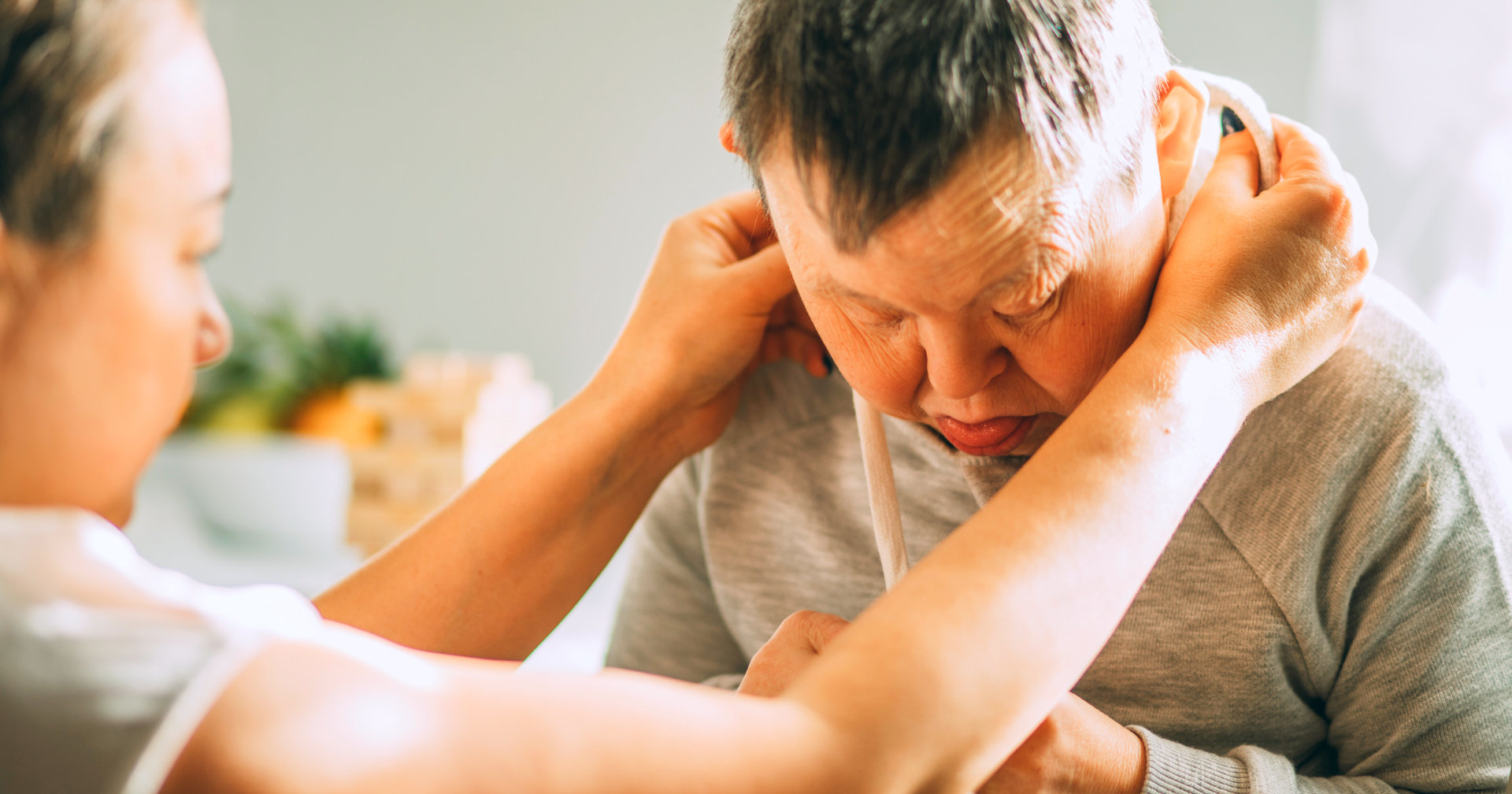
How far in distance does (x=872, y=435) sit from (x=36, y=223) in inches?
20.4

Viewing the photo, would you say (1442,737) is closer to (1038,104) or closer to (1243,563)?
(1243,563)

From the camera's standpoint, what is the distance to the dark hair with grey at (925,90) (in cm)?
54

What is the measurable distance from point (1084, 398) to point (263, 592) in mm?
449

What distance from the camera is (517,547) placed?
83 centimetres

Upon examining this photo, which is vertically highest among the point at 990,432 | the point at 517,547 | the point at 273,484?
the point at 990,432

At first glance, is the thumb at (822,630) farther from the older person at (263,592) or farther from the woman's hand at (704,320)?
the woman's hand at (704,320)

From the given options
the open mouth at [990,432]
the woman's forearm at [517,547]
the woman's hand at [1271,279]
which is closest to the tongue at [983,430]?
the open mouth at [990,432]

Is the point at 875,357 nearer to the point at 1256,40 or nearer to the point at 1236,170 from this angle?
the point at 1236,170

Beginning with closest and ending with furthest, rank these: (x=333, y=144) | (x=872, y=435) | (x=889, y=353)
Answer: (x=889, y=353), (x=872, y=435), (x=333, y=144)

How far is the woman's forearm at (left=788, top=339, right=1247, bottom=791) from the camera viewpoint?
1.43 ft

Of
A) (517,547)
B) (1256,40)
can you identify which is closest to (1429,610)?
(517,547)

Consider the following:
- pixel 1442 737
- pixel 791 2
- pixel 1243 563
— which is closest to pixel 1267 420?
pixel 1243 563

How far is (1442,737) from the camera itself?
2.27ft

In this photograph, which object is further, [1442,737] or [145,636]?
[1442,737]
